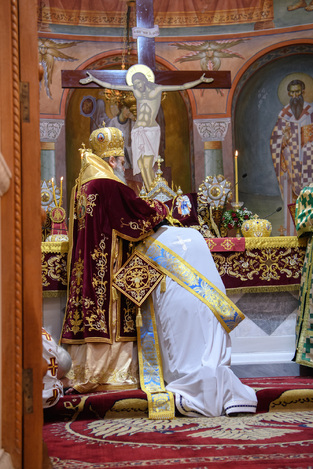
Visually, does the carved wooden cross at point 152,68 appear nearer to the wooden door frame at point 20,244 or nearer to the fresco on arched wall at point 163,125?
the fresco on arched wall at point 163,125

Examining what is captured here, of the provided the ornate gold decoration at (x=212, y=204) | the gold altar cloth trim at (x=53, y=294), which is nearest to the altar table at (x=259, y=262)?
the ornate gold decoration at (x=212, y=204)

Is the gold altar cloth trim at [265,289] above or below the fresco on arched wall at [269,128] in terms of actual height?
below

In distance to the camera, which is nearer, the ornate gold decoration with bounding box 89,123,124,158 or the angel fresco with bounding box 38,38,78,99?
the ornate gold decoration with bounding box 89,123,124,158

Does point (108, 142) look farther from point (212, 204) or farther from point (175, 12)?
point (175, 12)

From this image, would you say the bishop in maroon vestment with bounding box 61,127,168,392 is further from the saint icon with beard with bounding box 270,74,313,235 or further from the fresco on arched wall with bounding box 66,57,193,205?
the saint icon with beard with bounding box 270,74,313,235

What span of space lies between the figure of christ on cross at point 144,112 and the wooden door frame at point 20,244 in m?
4.02

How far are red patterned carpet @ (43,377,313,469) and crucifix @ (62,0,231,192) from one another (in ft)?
9.93

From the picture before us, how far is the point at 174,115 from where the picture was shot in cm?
930

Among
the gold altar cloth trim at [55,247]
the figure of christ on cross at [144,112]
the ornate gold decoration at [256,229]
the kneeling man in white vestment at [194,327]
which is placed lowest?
the kneeling man in white vestment at [194,327]

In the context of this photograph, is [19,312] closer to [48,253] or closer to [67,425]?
[67,425]

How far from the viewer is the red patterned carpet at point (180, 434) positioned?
8.21 ft

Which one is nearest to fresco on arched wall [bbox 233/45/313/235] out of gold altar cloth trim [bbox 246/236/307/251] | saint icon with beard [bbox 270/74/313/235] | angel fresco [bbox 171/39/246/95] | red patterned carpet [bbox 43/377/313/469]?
saint icon with beard [bbox 270/74/313/235]

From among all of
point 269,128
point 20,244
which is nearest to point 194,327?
point 20,244

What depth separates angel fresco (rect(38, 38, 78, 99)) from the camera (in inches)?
346
